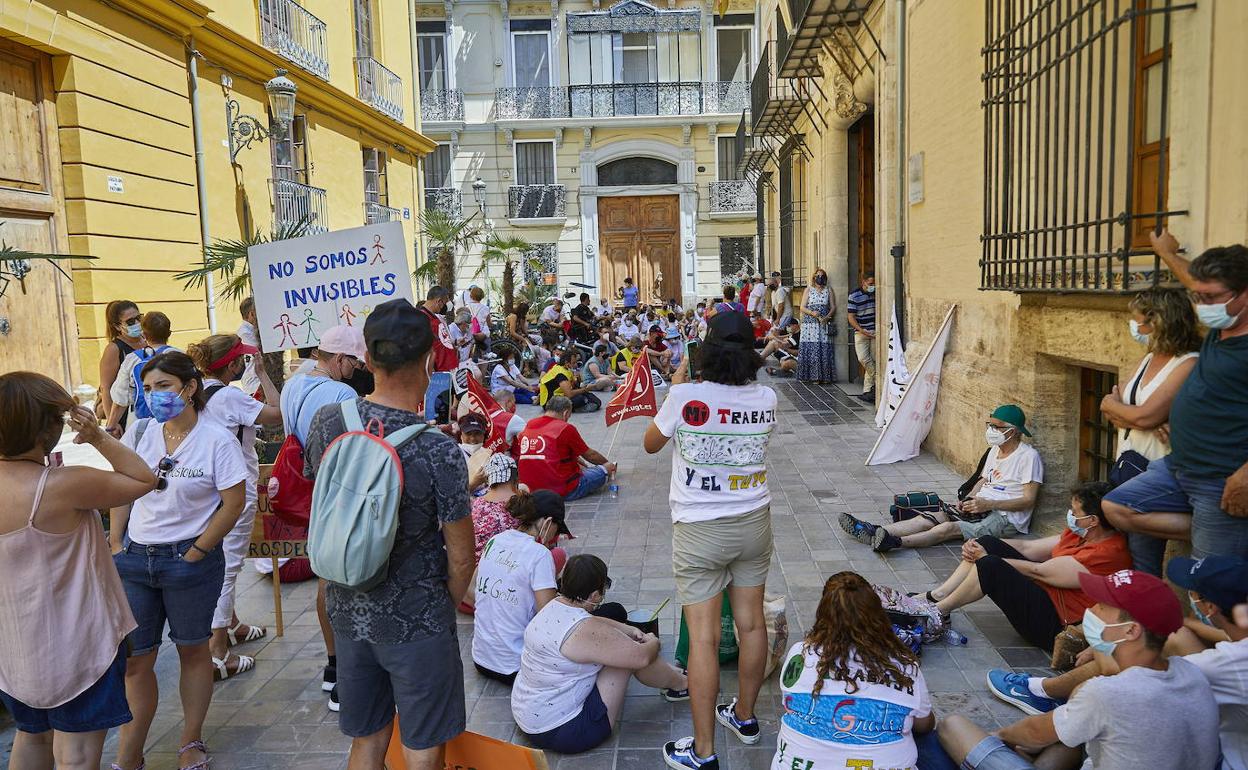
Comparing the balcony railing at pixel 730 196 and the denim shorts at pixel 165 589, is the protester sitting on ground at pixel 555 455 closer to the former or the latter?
the denim shorts at pixel 165 589

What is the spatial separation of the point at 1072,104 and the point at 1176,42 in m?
1.44

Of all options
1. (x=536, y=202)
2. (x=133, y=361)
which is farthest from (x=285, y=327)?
(x=536, y=202)

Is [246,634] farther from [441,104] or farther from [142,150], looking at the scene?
[441,104]

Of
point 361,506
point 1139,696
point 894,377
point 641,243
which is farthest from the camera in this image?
point 641,243

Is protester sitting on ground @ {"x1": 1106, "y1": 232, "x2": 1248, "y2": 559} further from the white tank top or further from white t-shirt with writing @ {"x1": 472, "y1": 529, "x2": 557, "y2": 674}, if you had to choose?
white t-shirt with writing @ {"x1": 472, "y1": 529, "x2": 557, "y2": 674}

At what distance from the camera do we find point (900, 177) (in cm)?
1027

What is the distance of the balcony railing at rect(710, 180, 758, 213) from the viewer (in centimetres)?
2884

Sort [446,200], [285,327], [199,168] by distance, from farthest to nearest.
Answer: [446,200] < [199,168] < [285,327]

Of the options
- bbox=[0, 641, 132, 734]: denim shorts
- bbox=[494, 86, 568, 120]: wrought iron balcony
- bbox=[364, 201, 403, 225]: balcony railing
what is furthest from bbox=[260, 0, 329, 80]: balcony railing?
bbox=[0, 641, 132, 734]: denim shorts

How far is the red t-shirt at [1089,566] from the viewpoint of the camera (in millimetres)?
4516

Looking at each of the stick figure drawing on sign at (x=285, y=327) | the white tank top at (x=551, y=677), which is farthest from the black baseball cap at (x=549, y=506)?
the stick figure drawing on sign at (x=285, y=327)

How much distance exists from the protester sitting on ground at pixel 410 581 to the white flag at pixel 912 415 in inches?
263

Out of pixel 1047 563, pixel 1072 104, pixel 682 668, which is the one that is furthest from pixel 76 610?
pixel 1072 104

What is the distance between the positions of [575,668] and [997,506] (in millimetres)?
3779
